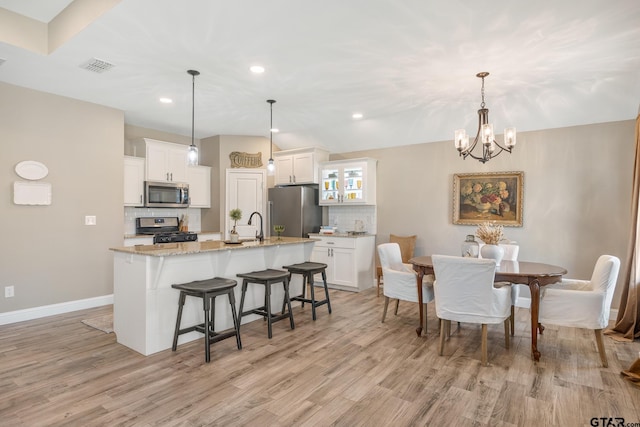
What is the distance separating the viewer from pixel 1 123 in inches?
153

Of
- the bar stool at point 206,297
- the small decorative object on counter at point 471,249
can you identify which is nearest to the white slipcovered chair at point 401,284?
the small decorative object on counter at point 471,249

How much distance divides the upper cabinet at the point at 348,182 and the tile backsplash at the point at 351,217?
0.25 meters

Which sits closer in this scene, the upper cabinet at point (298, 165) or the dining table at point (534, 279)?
the dining table at point (534, 279)

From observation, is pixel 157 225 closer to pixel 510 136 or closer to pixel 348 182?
pixel 348 182

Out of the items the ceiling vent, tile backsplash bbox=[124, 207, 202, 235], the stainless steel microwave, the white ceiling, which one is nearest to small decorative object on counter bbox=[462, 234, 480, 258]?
the white ceiling

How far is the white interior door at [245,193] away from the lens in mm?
6273

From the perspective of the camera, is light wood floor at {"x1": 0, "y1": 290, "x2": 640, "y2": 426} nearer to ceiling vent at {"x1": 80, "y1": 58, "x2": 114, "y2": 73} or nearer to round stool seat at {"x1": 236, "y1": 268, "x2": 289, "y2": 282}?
round stool seat at {"x1": 236, "y1": 268, "x2": 289, "y2": 282}

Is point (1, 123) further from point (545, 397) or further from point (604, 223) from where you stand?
point (604, 223)

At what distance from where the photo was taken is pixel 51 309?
13.9 ft

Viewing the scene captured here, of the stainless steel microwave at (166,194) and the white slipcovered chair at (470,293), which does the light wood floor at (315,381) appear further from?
the stainless steel microwave at (166,194)

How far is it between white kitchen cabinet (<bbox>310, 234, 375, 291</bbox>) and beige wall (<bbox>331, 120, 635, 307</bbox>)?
851 mm

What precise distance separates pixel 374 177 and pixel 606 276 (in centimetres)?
360

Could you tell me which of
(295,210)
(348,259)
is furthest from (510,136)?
(295,210)

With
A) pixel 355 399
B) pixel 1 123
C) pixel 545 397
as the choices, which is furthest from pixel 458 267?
pixel 1 123
